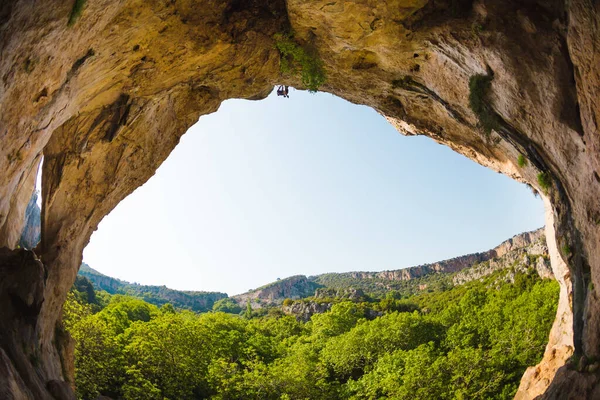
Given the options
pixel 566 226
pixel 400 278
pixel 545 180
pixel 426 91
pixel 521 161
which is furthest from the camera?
pixel 400 278

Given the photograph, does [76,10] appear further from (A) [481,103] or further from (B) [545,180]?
(B) [545,180]

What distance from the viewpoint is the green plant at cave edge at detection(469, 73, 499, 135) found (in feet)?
37.2

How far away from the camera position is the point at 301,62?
14.4m

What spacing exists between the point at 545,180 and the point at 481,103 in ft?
9.69

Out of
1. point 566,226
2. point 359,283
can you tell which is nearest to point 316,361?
point 566,226

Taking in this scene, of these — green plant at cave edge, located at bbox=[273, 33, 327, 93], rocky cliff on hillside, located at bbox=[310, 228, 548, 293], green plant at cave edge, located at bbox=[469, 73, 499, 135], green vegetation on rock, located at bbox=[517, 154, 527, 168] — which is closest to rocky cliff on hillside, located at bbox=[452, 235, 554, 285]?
rocky cliff on hillside, located at bbox=[310, 228, 548, 293]

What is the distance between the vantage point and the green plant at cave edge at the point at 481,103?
11336 millimetres

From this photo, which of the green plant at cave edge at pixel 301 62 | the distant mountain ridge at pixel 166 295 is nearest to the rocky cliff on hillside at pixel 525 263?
the green plant at cave edge at pixel 301 62

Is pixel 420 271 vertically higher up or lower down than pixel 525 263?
lower down

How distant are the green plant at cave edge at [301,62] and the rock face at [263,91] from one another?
0.28 m

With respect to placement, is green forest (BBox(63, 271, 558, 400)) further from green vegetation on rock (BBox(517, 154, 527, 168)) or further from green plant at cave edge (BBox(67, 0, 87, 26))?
green plant at cave edge (BBox(67, 0, 87, 26))

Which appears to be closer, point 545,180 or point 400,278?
point 545,180

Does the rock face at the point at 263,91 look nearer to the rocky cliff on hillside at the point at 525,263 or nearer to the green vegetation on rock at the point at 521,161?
the green vegetation on rock at the point at 521,161

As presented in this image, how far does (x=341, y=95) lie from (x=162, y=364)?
17960 mm
